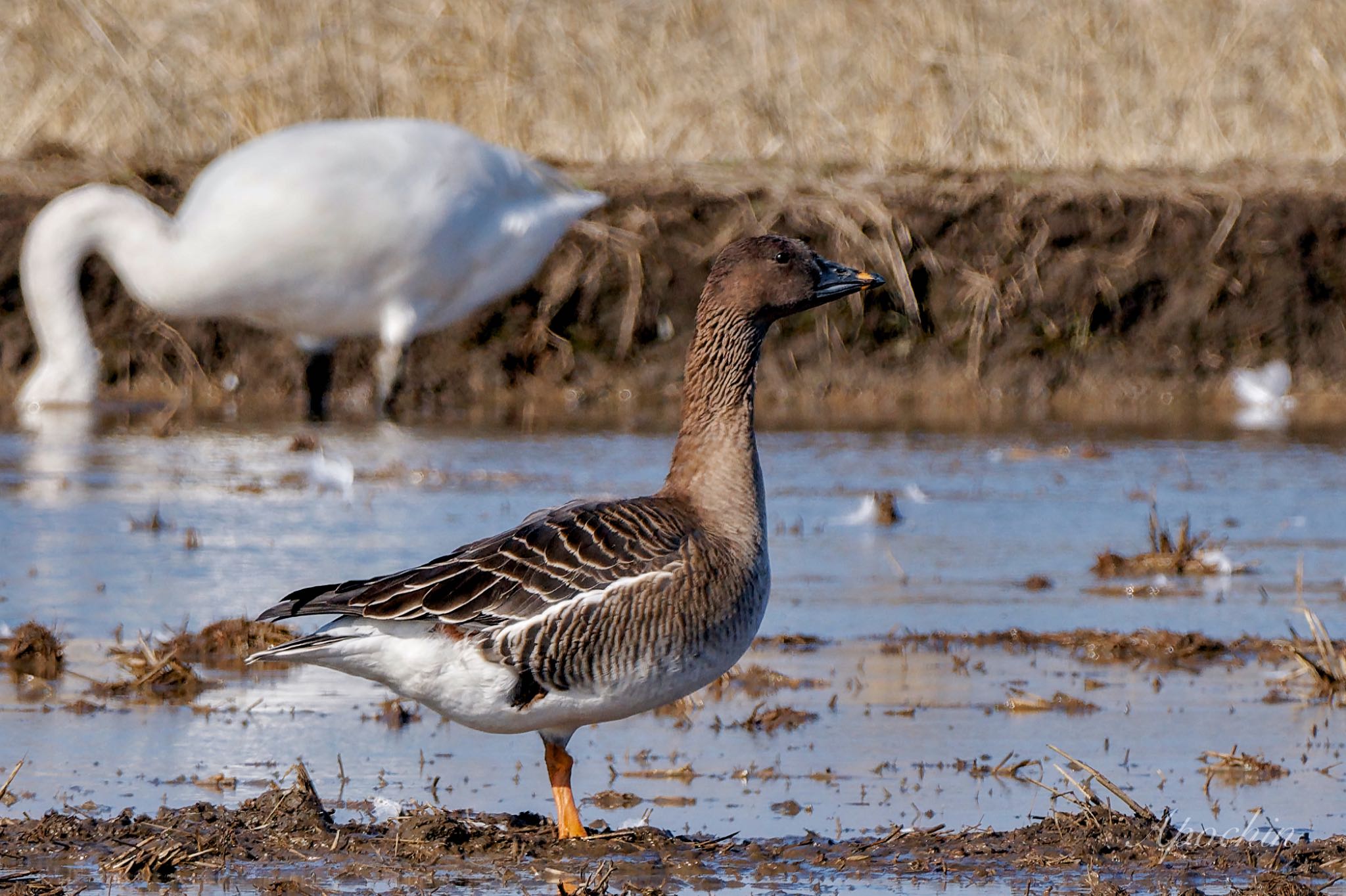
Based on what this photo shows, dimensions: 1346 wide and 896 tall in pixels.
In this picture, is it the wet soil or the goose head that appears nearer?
the goose head

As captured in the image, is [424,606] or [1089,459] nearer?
[424,606]

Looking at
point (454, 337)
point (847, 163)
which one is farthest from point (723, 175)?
point (454, 337)

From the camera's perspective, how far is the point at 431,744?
19.0ft

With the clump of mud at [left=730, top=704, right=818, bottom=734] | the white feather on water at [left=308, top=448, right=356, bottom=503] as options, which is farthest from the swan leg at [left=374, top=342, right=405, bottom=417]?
the clump of mud at [left=730, top=704, right=818, bottom=734]

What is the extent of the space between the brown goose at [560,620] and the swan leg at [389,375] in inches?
305

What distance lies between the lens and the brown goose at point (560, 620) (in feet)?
16.0

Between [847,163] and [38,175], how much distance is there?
600 cm

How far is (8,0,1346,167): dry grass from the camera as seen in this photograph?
15469 millimetres

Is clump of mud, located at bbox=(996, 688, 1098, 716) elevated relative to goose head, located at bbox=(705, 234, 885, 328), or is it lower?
lower

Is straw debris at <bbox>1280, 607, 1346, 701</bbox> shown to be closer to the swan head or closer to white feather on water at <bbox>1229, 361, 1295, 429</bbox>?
white feather on water at <bbox>1229, 361, 1295, 429</bbox>

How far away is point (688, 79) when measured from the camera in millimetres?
15969

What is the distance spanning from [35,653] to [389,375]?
261 inches

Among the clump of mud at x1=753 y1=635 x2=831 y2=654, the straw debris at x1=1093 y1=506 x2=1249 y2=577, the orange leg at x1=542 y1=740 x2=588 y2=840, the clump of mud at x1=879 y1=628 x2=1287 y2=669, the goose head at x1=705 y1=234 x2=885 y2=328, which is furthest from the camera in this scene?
the straw debris at x1=1093 y1=506 x2=1249 y2=577

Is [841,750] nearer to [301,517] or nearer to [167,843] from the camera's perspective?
[167,843]
